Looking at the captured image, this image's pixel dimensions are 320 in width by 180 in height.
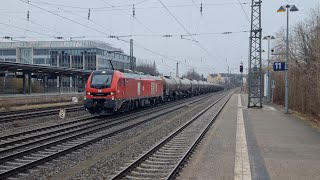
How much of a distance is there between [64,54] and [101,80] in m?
67.4

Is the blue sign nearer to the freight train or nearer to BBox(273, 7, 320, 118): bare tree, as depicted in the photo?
BBox(273, 7, 320, 118): bare tree

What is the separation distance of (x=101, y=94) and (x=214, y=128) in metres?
6.89

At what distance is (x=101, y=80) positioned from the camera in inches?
856

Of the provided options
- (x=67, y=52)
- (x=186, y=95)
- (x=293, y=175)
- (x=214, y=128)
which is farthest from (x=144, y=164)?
(x=67, y=52)

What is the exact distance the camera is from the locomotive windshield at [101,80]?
2148 cm

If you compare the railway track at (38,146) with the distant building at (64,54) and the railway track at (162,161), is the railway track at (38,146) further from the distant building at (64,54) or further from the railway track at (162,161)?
the distant building at (64,54)

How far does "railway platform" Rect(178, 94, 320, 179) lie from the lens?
8.53 meters

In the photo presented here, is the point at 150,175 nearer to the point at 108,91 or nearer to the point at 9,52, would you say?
the point at 108,91

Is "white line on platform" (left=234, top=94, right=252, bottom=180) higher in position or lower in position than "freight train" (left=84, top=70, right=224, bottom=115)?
lower

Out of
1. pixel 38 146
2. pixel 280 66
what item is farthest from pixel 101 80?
pixel 280 66

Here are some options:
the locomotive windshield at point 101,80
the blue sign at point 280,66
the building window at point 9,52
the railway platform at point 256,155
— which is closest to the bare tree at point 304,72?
the blue sign at point 280,66

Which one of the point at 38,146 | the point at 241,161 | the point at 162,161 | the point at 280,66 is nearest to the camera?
the point at 241,161

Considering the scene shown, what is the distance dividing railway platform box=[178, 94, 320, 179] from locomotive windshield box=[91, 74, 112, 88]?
726cm

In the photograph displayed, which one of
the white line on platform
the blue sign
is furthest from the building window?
the white line on platform
